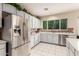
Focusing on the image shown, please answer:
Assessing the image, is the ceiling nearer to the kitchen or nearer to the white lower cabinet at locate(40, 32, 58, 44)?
the kitchen

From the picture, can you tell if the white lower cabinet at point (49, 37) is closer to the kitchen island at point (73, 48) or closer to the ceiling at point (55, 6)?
the ceiling at point (55, 6)

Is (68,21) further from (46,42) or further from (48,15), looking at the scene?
(46,42)

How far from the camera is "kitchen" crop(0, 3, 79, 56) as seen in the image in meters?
2.30

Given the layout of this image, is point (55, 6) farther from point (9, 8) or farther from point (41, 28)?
point (41, 28)

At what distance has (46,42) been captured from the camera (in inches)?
202

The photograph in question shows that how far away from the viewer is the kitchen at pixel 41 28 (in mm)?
2297

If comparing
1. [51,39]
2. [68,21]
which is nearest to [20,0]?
[68,21]

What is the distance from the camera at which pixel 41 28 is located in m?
4.79

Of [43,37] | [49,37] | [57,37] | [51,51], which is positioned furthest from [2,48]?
[43,37]

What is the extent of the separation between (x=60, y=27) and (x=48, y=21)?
0.85 m

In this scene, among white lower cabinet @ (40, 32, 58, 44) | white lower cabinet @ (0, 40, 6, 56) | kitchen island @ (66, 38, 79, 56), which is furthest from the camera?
white lower cabinet @ (40, 32, 58, 44)

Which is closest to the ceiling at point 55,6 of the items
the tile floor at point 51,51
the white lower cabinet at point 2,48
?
the white lower cabinet at point 2,48

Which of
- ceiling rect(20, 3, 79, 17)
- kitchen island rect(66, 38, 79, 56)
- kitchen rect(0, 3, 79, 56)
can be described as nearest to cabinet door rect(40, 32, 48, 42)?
kitchen rect(0, 3, 79, 56)

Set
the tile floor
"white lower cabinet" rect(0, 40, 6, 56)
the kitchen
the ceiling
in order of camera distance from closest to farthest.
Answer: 1. "white lower cabinet" rect(0, 40, 6, 56)
2. the kitchen
3. the ceiling
4. the tile floor
